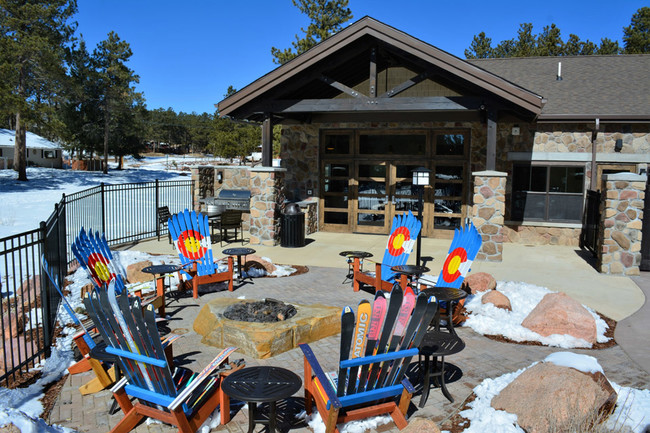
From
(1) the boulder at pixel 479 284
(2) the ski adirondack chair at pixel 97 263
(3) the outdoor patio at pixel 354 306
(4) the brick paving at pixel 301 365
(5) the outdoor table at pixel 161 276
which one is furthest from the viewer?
(1) the boulder at pixel 479 284

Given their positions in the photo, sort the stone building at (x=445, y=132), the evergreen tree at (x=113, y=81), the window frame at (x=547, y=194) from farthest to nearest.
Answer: the evergreen tree at (x=113, y=81) → the window frame at (x=547, y=194) → the stone building at (x=445, y=132)

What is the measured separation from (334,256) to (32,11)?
107ft

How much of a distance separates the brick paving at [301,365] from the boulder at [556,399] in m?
0.59

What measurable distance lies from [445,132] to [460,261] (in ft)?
25.3

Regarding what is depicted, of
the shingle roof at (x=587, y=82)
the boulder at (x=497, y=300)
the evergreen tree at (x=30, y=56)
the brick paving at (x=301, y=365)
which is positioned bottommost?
the brick paving at (x=301, y=365)

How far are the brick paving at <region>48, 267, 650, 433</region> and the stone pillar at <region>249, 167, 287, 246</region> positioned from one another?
4339 millimetres

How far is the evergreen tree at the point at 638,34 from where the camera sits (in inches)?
1379

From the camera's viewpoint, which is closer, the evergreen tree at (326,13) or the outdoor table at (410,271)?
the outdoor table at (410,271)

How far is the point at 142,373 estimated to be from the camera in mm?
3793

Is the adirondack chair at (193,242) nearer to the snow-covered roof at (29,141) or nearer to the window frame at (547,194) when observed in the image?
the window frame at (547,194)

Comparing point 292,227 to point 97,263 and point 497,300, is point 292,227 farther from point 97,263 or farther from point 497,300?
point 497,300

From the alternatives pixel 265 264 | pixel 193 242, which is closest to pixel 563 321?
pixel 265 264

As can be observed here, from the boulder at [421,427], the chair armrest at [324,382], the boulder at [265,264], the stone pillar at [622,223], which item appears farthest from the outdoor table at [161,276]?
the stone pillar at [622,223]

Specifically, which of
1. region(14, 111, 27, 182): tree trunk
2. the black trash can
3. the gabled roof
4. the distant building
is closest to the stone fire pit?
the black trash can
